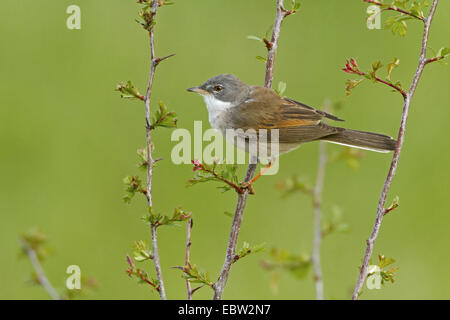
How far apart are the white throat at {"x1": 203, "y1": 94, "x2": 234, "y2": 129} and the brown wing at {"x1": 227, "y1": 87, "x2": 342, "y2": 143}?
0.09m

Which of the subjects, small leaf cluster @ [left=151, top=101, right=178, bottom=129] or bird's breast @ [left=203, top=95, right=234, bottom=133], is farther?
bird's breast @ [left=203, top=95, right=234, bottom=133]

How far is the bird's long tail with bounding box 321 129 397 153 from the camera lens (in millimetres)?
4629

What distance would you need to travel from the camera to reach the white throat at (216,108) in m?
5.15

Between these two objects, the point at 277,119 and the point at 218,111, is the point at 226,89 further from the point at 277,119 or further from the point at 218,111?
the point at 277,119

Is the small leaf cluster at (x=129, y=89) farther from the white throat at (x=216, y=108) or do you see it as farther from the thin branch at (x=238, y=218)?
the white throat at (x=216, y=108)

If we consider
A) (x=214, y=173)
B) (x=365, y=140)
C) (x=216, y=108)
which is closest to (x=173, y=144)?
(x=216, y=108)

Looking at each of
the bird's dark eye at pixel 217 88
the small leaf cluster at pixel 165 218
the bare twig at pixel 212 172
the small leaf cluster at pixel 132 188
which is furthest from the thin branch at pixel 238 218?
the bird's dark eye at pixel 217 88

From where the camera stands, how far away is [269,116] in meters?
5.02

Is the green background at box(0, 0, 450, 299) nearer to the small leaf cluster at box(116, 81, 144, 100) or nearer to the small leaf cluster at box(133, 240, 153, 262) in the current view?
the small leaf cluster at box(133, 240, 153, 262)

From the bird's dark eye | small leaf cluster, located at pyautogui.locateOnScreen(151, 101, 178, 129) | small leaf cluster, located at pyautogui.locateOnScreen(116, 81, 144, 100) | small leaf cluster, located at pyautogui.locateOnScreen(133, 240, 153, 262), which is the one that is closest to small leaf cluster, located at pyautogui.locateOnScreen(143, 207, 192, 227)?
small leaf cluster, located at pyautogui.locateOnScreen(133, 240, 153, 262)

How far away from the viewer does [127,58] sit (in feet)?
28.0

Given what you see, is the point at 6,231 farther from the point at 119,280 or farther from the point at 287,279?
the point at 287,279
